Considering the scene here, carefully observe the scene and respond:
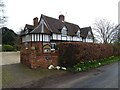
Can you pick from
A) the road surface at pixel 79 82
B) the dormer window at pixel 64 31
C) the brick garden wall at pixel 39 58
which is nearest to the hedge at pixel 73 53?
the brick garden wall at pixel 39 58

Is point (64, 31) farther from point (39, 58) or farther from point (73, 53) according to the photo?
point (39, 58)

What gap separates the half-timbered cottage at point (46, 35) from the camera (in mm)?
20852

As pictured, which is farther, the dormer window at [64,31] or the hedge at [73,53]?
the dormer window at [64,31]

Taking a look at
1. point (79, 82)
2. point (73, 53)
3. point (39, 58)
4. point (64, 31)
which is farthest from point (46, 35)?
point (79, 82)

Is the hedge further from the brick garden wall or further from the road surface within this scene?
the road surface

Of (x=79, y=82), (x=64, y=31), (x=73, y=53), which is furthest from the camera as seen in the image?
(x=64, y=31)

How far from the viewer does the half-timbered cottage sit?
2085 cm

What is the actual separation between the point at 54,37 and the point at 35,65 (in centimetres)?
898

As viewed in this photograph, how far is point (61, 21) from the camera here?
2994cm

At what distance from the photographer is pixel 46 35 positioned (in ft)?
72.9

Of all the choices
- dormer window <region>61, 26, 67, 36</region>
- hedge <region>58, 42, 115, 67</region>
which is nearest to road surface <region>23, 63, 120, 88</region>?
hedge <region>58, 42, 115, 67</region>

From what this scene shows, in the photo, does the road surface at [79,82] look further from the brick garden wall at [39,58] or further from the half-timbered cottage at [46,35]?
the half-timbered cottage at [46,35]

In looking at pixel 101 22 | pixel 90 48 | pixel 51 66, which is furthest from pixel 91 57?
pixel 101 22

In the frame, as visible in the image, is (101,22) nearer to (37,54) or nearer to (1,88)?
(37,54)
